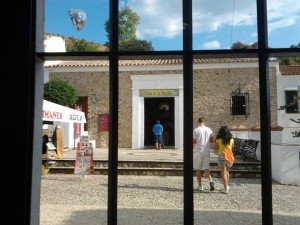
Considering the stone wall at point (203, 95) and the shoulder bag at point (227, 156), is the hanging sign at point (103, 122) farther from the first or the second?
the shoulder bag at point (227, 156)

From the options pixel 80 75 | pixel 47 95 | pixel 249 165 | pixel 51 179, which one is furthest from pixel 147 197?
pixel 80 75

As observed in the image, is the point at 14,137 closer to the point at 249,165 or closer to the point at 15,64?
the point at 15,64

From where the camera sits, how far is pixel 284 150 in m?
8.89

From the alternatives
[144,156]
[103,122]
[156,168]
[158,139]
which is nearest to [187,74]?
[156,168]

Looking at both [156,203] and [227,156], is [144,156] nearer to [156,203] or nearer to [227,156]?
[227,156]

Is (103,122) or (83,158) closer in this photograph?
(83,158)

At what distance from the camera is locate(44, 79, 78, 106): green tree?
A: 1769 cm

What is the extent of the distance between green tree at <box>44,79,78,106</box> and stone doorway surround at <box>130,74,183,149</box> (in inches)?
144

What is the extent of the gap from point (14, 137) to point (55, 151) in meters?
10.0

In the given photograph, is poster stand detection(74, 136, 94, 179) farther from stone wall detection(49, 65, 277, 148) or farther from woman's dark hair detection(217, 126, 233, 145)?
stone wall detection(49, 65, 277, 148)

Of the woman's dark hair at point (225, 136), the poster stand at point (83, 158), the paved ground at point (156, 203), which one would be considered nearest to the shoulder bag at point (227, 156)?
the woman's dark hair at point (225, 136)

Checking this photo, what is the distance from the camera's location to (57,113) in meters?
10.6

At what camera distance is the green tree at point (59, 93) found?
17688 millimetres

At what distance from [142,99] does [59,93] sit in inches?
188
